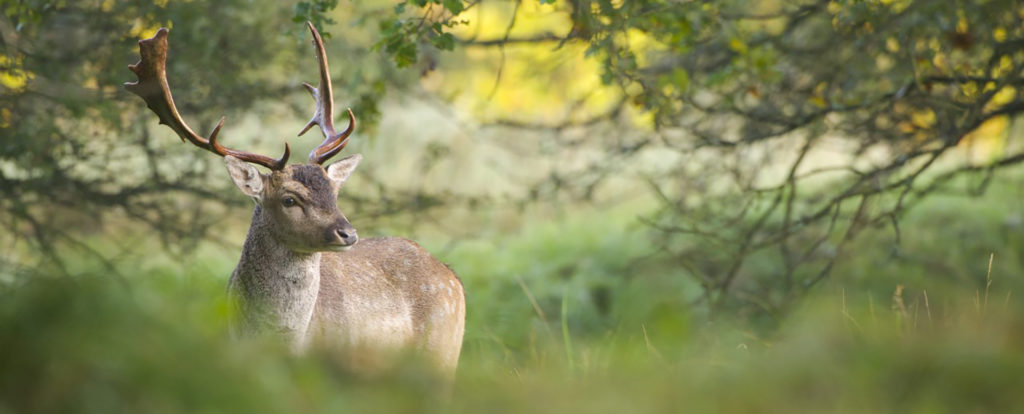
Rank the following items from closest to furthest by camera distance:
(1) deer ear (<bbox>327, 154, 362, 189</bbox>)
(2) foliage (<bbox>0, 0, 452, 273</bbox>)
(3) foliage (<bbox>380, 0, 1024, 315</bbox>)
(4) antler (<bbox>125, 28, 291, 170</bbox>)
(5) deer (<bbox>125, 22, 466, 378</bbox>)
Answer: (5) deer (<bbox>125, 22, 466, 378</bbox>)
(4) antler (<bbox>125, 28, 291, 170</bbox>)
(1) deer ear (<bbox>327, 154, 362, 189</bbox>)
(3) foliage (<bbox>380, 0, 1024, 315</bbox>)
(2) foliage (<bbox>0, 0, 452, 273</bbox>)

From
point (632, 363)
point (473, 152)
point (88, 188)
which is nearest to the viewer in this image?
point (632, 363)

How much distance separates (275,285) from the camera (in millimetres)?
4629

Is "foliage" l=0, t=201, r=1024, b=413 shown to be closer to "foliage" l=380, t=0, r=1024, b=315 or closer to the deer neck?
the deer neck

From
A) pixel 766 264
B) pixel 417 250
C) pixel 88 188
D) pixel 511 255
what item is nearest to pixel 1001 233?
pixel 766 264

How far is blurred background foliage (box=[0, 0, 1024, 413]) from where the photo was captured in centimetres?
230

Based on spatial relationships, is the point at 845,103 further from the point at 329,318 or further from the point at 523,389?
the point at 523,389

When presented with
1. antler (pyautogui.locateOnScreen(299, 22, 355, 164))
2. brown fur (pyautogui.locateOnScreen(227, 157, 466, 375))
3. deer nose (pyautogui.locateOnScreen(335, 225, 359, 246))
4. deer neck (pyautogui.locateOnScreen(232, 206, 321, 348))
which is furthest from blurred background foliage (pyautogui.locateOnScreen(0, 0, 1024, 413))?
deer nose (pyautogui.locateOnScreen(335, 225, 359, 246))

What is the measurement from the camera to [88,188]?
7.25 m

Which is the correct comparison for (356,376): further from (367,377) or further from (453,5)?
(453,5)

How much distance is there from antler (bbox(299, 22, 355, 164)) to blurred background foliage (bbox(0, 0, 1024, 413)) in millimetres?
186

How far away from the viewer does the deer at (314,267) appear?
457cm

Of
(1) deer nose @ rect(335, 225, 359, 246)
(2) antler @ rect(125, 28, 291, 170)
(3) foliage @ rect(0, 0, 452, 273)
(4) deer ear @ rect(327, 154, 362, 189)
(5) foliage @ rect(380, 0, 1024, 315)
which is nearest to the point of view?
(1) deer nose @ rect(335, 225, 359, 246)

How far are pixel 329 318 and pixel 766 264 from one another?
19.4ft

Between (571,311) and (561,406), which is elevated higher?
(561,406)
